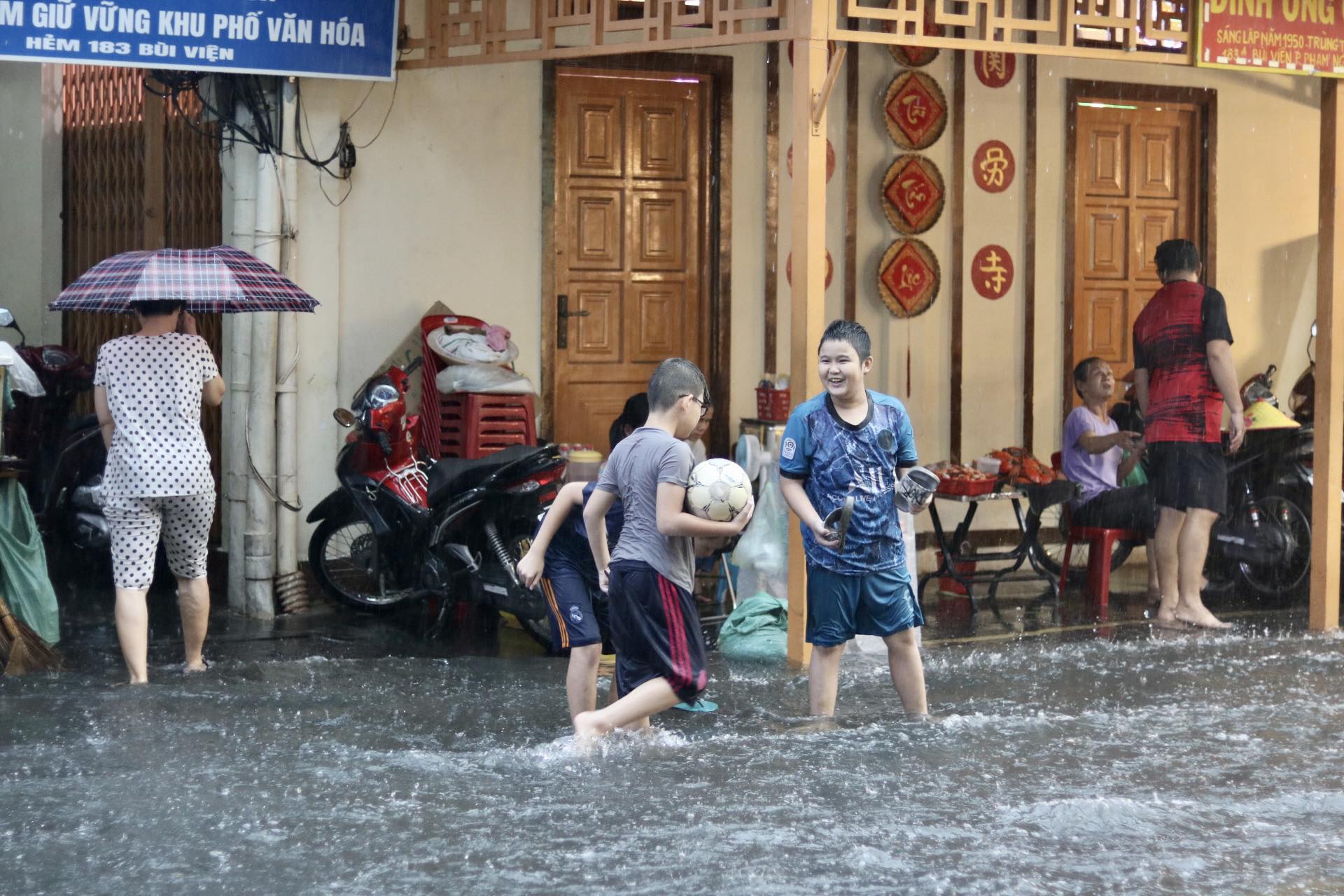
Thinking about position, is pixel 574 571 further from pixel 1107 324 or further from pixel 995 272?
pixel 1107 324

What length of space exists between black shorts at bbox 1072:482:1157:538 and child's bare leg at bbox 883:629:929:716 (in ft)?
12.5

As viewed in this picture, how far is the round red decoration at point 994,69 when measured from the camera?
39.3 ft

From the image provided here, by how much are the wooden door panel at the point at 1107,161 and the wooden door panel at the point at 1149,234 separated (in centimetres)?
26

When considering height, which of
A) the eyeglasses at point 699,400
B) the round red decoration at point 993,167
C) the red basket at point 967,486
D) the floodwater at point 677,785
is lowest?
the floodwater at point 677,785

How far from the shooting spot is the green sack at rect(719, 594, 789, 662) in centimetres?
867

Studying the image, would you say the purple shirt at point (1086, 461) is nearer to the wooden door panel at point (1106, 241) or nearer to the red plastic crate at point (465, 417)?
the wooden door panel at point (1106, 241)

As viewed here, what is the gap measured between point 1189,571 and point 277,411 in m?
5.47

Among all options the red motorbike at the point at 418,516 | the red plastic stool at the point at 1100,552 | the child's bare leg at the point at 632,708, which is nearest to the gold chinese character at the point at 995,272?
the red plastic stool at the point at 1100,552

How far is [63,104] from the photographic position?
1241 centimetres

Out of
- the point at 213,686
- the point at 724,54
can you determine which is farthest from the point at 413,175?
the point at 213,686

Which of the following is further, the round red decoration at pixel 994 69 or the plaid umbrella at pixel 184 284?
the round red decoration at pixel 994 69

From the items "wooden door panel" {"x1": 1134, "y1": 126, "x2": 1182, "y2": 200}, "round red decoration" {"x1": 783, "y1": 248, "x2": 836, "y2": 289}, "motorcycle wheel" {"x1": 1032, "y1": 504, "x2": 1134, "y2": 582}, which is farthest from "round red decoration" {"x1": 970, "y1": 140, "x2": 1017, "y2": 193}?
"motorcycle wheel" {"x1": 1032, "y1": 504, "x2": 1134, "y2": 582}

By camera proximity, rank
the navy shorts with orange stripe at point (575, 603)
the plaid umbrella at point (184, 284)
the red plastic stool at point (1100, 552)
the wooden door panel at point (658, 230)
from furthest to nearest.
→ 1. the wooden door panel at point (658, 230)
2. the red plastic stool at point (1100, 552)
3. the plaid umbrella at point (184, 284)
4. the navy shorts with orange stripe at point (575, 603)

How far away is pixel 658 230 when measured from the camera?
11.2 metres
